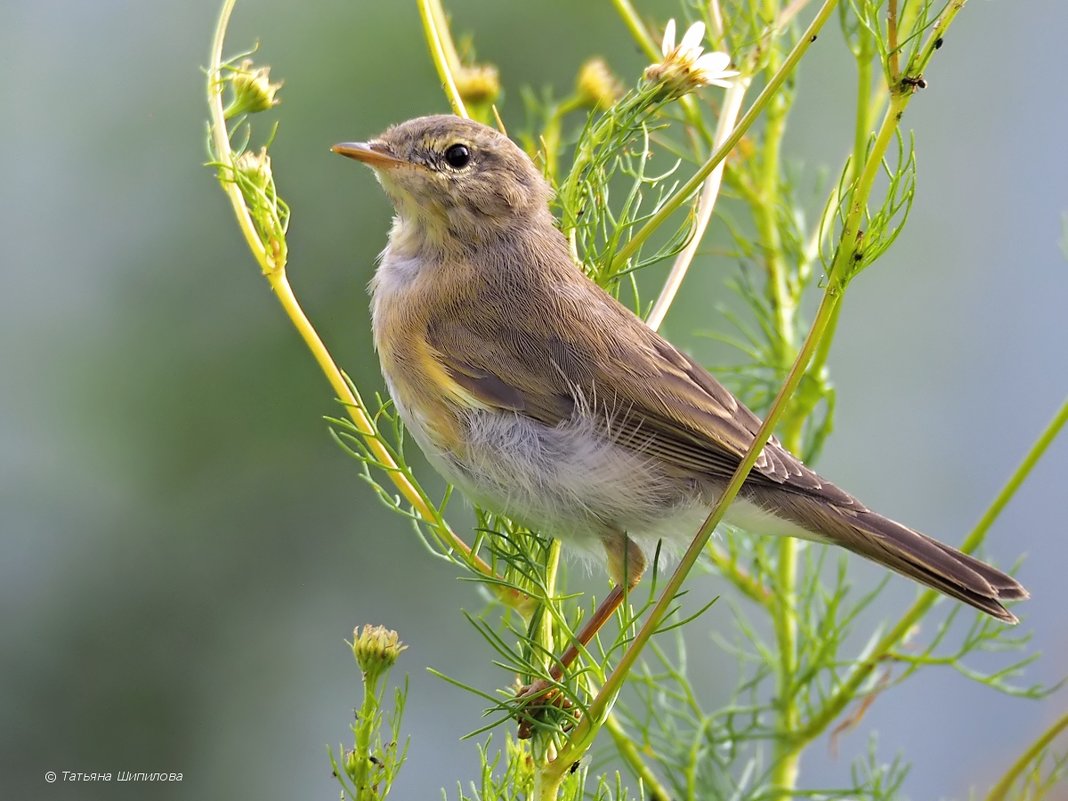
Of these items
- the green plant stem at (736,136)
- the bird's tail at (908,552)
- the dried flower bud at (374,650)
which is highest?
the green plant stem at (736,136)

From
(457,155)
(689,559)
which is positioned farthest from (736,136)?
(457,155)

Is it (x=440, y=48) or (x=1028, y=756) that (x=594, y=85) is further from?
(x=1028, y=756)

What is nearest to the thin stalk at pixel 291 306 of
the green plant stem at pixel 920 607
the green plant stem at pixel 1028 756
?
the green plant stem at pixel 920 607

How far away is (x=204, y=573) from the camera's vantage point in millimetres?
5027

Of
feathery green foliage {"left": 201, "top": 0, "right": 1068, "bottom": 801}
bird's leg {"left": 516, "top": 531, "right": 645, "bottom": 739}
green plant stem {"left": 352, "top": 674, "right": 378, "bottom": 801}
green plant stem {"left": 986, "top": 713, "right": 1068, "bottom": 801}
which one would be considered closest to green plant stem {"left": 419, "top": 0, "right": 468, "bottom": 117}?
feathery green foliage {"left": 201, "top": 0, "right": 1068, "bottom": 801}

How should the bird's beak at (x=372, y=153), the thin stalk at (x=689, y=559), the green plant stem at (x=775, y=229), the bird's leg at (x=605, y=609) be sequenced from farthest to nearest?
the green plant stem at (x=775, y=229) < the bird's beak at (x=372, y=153) < the bird's leg at (x=605, y=609) < the thin stalk at (x=689, y=559)

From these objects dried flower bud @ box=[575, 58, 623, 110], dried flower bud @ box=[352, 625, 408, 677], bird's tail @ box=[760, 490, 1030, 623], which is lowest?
dried flower bud @ box=[352, 625, 408, 677]

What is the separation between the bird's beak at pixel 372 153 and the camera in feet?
9.69

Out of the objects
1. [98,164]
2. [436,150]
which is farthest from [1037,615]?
[98,164]

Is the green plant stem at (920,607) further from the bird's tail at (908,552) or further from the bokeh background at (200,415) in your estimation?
the bokeh background at (200,415)

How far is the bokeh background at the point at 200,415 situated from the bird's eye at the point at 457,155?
55.1 inches

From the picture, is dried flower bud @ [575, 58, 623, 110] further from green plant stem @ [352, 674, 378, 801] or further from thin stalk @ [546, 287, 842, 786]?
green plant stem @ [352, 674, 378, 801]

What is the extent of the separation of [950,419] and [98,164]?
4.38 meters

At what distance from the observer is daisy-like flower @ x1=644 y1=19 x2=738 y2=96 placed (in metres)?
2.52
